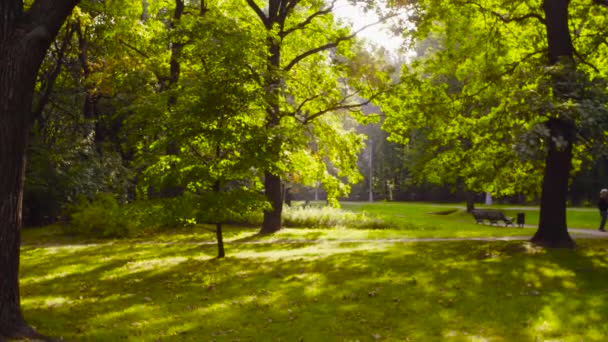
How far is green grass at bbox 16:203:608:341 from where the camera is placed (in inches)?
344

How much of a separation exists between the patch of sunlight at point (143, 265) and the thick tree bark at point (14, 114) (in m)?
5.57

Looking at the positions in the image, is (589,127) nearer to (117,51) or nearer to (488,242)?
(488,242)

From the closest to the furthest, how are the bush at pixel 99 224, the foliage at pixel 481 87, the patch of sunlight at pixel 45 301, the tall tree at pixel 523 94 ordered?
the patch of sunlight at pixel 45 301
the tall tree at pixel 523 94
the foliage at pixel 481 87
the bush at pixel 99 224

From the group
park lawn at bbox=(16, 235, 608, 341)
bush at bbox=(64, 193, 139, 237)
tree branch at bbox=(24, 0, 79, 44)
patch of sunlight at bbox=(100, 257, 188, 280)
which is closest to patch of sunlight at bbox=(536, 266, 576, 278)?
park lawn at bbox=(16, 235, 608, 341)

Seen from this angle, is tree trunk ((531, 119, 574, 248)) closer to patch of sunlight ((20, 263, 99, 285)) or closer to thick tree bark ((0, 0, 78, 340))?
patch of sunlight ((20, 263, 99, 285))

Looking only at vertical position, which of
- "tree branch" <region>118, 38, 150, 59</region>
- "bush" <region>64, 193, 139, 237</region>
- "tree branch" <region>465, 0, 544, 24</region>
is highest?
"tree branch" <region>118, 38, 150, 59</region>

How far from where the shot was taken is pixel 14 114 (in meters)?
7.68

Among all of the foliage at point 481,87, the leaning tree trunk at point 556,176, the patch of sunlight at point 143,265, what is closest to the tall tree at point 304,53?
the foliage at point 481,87

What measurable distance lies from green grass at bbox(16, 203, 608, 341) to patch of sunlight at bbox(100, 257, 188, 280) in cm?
5

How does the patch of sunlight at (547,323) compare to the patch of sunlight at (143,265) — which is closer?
the patch of sunlight at (547,323)

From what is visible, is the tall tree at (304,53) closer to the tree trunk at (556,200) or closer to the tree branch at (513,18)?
the tree branch at (513,18)

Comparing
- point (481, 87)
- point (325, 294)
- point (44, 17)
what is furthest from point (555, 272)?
point (44, 17)

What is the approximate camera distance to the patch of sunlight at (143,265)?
1371 centimetres

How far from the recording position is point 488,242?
17750 millimetres
